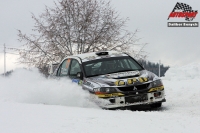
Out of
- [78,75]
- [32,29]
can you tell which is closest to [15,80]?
[78,75]

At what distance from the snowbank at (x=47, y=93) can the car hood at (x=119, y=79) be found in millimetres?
365

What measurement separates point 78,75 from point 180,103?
3.17 metres

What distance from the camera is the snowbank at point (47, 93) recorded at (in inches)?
374

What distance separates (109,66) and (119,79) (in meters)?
1.12

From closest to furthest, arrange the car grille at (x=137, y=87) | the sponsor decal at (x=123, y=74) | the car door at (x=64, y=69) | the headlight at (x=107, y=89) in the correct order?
1. the headlight at (x=107, y=89)
2. the car grille at (x=137, y=87)
3. the sponsor decal at (x=123, y=74)
4. the car door at (x=64, y=69)

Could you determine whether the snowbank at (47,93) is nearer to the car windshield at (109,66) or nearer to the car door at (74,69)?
the car door at (74,69)

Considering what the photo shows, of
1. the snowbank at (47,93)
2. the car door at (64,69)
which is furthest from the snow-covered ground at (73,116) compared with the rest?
the car door at (64,69)

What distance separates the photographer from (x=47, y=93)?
10.3 m

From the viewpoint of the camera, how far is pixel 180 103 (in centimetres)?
1111

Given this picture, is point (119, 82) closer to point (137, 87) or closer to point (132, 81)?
point (132, 81)

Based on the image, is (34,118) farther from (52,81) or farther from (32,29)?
(32,29)

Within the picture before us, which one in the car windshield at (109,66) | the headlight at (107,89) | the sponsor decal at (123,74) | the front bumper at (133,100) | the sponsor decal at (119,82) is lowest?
the front bumper at (133,100)

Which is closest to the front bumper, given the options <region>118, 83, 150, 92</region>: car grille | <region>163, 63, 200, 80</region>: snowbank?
<region>118, 83, 150, 92</region>: car grille

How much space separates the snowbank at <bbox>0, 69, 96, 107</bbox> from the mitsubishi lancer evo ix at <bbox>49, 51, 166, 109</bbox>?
0.24 m
